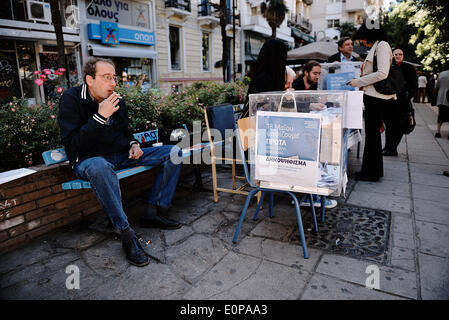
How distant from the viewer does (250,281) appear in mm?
2230

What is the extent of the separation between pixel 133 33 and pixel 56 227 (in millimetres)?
13533

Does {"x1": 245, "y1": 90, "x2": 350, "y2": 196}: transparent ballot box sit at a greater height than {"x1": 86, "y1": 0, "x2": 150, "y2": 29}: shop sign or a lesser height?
lesser

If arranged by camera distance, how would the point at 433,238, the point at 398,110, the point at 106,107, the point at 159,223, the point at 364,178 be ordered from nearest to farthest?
the point at 106,107 < the point at 433,238 < the point at 159,223 < the point at 364,178 < the point at 398,110

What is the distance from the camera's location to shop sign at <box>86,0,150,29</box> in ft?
43.4

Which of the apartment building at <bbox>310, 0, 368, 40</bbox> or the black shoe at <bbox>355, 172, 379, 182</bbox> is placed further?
the apartment building at <bbox>310, 0, 368, 40</bbox>

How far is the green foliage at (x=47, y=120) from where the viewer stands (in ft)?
9.96

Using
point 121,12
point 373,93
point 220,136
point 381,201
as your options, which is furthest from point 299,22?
point 381,201

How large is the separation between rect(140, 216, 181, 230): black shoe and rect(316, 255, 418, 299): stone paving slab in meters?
1.44

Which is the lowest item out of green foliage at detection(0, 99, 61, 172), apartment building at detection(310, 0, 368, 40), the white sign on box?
green foliage at detection(0, 99, 61, 172)

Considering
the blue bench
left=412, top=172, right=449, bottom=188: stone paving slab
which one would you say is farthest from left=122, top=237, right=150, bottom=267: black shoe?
left=412, top=172, right=449, bottom=188: stone paving slab

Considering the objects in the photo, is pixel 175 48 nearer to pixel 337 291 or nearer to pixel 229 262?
pixel 229 262

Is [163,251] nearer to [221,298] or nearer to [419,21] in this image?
[221,298]

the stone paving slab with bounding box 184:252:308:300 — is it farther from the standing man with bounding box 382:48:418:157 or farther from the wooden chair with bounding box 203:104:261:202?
the standing man with bounding box 382:48:418:157

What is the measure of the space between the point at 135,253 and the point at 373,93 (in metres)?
3.65
